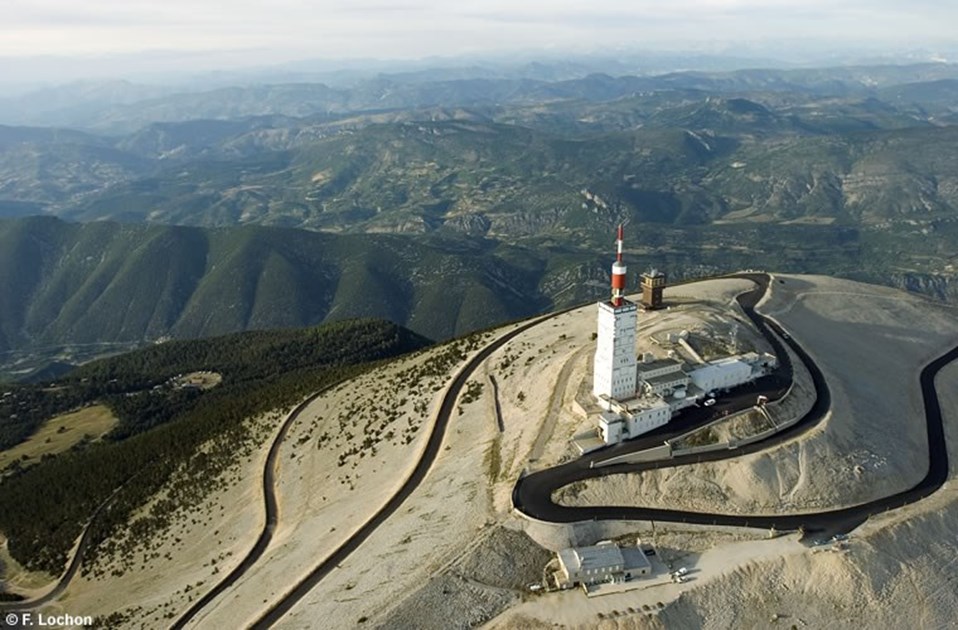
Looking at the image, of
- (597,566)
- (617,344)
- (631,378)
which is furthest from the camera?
(631,378)

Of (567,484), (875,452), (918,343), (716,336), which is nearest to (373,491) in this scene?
(567,484)

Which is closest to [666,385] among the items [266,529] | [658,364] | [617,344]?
[658,364]

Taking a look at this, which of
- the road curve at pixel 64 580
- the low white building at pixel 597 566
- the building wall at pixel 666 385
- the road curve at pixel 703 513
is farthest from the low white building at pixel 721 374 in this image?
the road curve at pixel 64 580

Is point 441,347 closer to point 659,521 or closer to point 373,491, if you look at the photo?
point 373,491

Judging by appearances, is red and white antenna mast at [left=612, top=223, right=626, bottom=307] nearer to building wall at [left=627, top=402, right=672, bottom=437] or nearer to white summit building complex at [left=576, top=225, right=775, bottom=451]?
white summit building complex at [left=576, top=225, right=775, bottom=451]

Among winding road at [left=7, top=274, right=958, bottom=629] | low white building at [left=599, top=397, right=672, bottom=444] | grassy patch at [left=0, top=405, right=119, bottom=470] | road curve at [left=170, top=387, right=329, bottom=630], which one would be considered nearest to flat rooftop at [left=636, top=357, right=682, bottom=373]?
low white building at [left=599, top=397, right=672, bottom=444]

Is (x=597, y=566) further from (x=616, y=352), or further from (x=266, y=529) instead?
(x=266, y=529)

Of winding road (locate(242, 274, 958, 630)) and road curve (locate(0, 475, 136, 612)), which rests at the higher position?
winding road (locate(242, 274, 958, 630))
